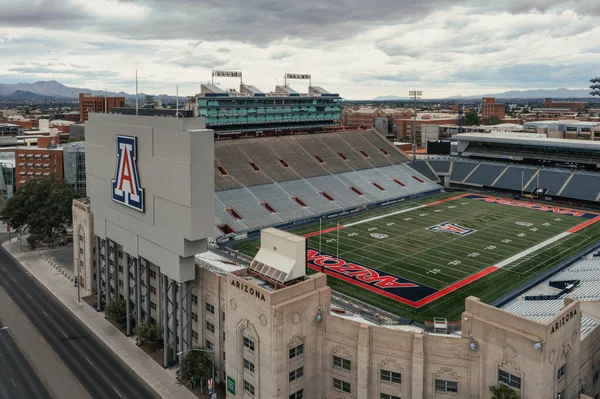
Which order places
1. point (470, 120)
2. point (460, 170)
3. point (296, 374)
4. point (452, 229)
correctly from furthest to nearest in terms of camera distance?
point (470, 120)
point (460, 170)
point (452, 229)
point (296, 374)

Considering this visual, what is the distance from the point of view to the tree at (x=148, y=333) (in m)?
37.6

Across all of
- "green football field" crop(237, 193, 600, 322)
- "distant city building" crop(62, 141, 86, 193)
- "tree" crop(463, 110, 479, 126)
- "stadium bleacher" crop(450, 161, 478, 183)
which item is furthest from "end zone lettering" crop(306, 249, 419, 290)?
"tree" crop(463, 110, 479, 126)

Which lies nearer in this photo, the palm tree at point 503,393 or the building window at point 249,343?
the palm tree at point 503,393

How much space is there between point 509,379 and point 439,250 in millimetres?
35007

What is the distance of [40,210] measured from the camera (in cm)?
6619

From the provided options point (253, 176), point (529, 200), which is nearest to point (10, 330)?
point (253, 176)

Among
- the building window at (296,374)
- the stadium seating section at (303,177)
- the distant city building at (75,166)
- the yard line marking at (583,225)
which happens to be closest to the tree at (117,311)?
the stadium seating section at (303,177)

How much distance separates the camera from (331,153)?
297ft

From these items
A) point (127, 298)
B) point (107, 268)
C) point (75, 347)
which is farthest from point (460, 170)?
point (75, 347)

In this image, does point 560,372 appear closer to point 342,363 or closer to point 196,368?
point 342,363

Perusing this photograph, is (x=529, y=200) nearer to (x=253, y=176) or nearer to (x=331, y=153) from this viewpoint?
(x=331, y=153)

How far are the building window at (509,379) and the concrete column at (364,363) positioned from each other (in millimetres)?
6146

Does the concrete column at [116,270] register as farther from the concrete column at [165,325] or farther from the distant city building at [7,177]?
the distant city building at [7,177]

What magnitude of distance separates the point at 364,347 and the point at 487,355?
5.76 meters
